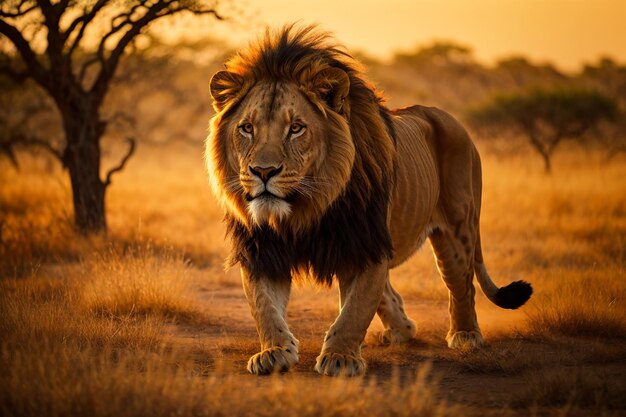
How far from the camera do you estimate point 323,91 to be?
445cm

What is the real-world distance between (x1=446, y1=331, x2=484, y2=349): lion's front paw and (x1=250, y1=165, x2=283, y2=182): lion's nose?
213 centimetres

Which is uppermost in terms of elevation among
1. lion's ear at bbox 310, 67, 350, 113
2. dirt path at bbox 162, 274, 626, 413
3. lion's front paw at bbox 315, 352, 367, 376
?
lion's ear at bbox 310, 67, 350, 113

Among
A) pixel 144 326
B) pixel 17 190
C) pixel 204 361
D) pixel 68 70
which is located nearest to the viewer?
pixel 204 361

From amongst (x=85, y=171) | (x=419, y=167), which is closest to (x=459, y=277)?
(x=419, y=167)

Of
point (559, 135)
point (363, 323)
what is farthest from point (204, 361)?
point (559, 135)

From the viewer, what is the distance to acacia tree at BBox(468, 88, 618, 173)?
21250 millimetres

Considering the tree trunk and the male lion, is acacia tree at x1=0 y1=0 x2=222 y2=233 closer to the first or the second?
the tree trunk

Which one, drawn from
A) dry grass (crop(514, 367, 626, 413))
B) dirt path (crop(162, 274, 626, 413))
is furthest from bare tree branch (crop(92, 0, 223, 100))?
dry grass (crop(514, 367, 626, 413))

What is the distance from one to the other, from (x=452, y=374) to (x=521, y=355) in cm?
52

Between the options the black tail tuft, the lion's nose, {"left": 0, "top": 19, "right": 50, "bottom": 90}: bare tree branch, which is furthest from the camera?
{"left": 0, "top": 19, "right": 50, "bottom": 90}: bare tree branch

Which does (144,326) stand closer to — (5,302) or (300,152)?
(5,302)

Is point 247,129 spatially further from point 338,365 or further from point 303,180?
point 338,365

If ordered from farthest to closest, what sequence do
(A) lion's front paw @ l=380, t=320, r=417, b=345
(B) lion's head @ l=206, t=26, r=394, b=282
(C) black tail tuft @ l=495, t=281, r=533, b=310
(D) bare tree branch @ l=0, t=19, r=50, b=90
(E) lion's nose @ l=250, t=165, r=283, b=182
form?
(D) bare tree branch @ l=0, t=19, r=50, b=90, (A) lion's front paw @ l=380, t=320, r=417, b=345, (C) black tail tuft @ l=495, t=281, r=533, b=310, (B) lion's head @ l=206, t=26, r=394, b=282, (E) lion's nose @ l=250, t=165, r=283, b=182

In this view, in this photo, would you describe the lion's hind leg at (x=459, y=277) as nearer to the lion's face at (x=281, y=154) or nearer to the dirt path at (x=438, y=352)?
the dirt path at (x=438, y=352)
